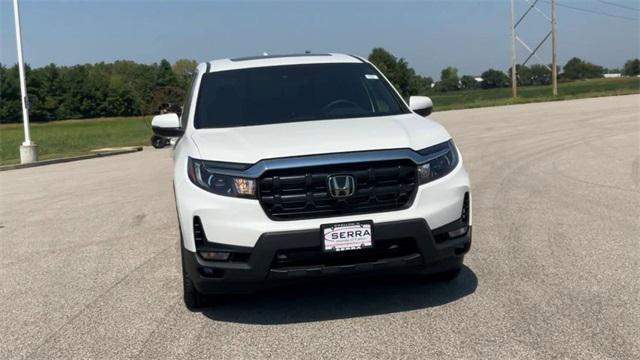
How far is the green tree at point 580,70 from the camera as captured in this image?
5089 inches

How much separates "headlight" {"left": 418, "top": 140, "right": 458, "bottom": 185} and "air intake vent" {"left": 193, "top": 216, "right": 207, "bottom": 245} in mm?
1431

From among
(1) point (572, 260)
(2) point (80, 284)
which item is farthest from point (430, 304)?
(2) point (80, 284)

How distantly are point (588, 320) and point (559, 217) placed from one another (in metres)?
3.48

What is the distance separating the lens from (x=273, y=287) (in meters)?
4.30

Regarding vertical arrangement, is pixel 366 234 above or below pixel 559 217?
above

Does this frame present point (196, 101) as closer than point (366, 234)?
No

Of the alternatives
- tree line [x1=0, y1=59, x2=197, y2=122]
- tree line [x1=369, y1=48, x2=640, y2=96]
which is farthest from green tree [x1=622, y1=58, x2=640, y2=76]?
tree line [x1=0, y1=59, x2=197, y2=122]

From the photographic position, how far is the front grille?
4211 mm

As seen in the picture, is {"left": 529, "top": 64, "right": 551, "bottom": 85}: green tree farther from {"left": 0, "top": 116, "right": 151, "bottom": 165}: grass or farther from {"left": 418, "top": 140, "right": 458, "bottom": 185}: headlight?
{"left": 418, "top": 140, "right": 458, "bottom": 185}: headlight

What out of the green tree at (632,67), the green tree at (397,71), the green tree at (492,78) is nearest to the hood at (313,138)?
the green tree at (397,71)

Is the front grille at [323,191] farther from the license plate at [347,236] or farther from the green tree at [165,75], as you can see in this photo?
the green tree at [165,75]

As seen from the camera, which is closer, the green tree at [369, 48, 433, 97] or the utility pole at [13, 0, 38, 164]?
the utility pole at [13, 0, 38, 164]

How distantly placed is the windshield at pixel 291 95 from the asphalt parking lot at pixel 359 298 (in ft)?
4.52

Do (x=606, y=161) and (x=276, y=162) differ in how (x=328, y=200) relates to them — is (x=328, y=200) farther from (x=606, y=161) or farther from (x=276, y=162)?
(x=606, y=161)
